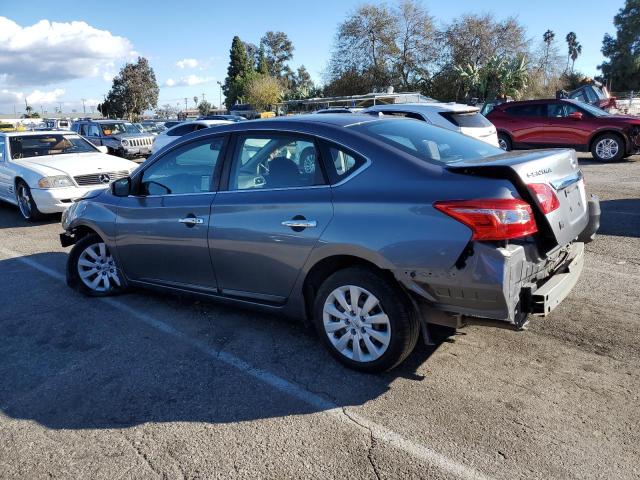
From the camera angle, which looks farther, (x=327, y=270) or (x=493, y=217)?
(x=327, y=270)

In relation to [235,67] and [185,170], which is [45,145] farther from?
[235,67]

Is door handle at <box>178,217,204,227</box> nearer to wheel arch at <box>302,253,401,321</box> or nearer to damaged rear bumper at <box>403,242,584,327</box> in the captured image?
wheel arch at <box>302,253,401,321</box>

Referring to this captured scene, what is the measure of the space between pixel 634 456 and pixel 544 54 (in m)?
55.3

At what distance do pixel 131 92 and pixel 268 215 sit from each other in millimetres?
74817

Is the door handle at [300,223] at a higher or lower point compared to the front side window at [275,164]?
lower

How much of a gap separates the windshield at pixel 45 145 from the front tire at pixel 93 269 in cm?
590

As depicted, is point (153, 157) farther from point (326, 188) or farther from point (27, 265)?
point (27, 265)


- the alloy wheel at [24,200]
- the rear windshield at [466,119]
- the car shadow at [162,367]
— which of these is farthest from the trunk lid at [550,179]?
the alloy wheel at [24,200]

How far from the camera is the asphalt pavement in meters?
2.73

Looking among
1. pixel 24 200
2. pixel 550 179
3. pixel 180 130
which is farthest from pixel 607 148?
pixel 24 200

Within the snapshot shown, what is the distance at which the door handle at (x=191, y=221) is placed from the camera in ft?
13.7

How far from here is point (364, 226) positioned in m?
3.30

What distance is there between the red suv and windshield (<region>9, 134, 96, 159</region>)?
1127cm

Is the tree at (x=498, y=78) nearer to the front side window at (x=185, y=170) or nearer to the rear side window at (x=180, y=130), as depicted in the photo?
the rear side window at (x=180, y=130)
